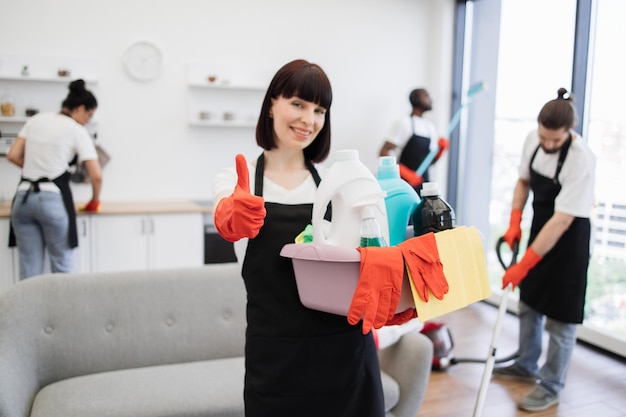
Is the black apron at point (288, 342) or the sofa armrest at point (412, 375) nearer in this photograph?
the black apron at point (288, 342)

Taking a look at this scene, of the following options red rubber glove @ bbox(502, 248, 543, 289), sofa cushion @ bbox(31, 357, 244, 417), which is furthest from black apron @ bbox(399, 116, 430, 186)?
sofa cushion @ bbox(31, 357, 244, 417)

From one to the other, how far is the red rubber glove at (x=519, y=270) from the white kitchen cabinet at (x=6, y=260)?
3.03 meters

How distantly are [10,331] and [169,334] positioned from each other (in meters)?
0.57

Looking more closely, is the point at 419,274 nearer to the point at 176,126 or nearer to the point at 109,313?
the point at 109,313

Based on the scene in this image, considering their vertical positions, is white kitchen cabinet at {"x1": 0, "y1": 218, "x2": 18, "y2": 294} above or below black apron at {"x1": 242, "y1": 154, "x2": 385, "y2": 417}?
below

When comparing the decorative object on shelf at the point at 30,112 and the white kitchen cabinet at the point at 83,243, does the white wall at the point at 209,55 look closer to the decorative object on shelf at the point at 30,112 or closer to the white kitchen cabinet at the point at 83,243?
the decorative object on shelf at the point at 30,112

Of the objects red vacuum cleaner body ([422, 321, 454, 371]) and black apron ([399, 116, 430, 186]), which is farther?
black apron ([399, 116, 430, 186])

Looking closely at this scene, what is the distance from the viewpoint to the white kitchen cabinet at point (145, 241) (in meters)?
3.66

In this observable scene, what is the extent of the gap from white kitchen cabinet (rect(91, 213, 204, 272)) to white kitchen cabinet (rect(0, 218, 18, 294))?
1.56 feet

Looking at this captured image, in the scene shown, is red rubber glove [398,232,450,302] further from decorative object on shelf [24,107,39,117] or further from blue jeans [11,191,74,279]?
decorative object on shelf [24,107,39,117]

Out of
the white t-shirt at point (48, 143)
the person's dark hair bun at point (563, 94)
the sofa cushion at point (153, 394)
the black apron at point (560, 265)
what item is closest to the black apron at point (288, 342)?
the sofa cushion at point (153, 394)

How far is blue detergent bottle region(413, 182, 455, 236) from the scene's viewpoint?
1.12 m

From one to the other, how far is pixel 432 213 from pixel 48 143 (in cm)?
283

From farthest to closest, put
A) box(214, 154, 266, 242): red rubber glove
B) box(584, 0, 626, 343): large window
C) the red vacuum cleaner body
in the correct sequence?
1. box(584, 0, 626, 343): large window
2. the red vacuum cleaner body
3. box(214, 154, 266, 242): red rubber glove
